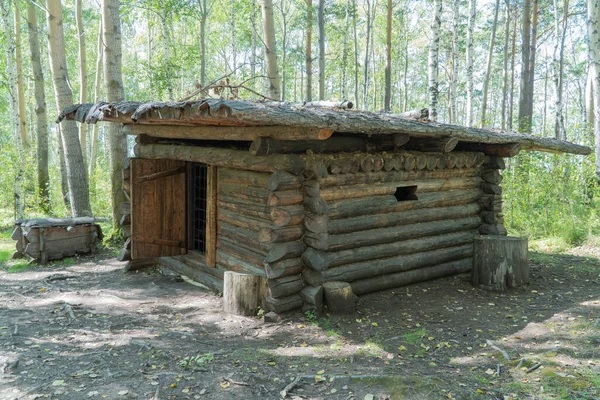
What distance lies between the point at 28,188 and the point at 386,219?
525 inches

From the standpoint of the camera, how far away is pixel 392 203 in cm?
717

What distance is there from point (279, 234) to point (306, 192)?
67cm

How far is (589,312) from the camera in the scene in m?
6.15

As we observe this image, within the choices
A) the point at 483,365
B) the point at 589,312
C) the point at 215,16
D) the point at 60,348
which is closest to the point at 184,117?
the point at 60,348

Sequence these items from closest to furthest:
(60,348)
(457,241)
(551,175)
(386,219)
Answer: (60,348), (386,219), (457,241), (551,175)

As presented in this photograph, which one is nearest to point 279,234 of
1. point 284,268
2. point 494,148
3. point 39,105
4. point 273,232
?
point 273,232

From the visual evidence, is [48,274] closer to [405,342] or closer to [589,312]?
[405,342]

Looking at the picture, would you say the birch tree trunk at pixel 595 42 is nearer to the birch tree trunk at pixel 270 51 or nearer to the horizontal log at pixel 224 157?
the birch tree trunk at pixel 270 51

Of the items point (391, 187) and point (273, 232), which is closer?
point (273, 232)

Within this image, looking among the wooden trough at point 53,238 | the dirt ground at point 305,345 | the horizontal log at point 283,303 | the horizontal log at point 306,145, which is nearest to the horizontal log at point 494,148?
the dirt ground at point 305,345

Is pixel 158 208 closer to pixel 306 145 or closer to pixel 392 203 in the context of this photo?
pixel 306 145

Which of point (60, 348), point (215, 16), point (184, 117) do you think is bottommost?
point (60, 348)

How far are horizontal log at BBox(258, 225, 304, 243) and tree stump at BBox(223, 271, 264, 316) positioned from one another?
0.54 meters

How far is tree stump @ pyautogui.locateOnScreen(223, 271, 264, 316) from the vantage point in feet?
20.4
